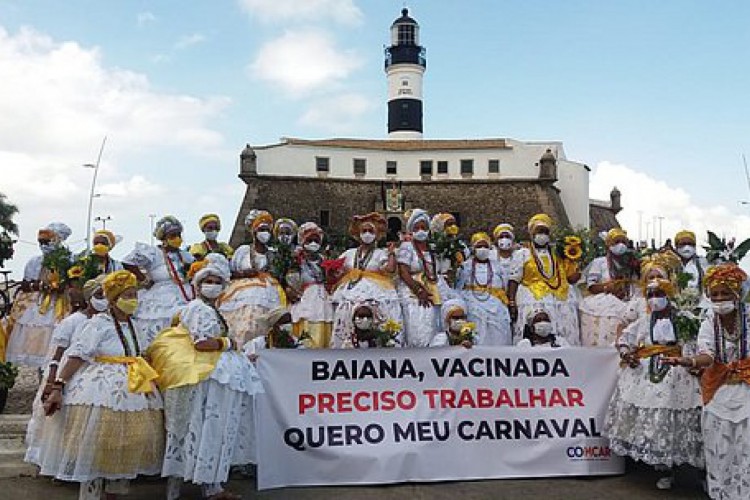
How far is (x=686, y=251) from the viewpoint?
8.11 m

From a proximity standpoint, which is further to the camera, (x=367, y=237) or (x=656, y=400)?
(x=367, y=237)

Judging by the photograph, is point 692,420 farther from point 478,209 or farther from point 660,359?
point 478,209

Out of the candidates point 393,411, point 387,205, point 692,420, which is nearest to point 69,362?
point 393,411

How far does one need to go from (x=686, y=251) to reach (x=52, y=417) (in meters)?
6.20

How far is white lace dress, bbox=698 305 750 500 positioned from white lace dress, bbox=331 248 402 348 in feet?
9.58

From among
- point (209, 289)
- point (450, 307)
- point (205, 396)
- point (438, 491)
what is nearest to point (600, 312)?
point (450, 307)

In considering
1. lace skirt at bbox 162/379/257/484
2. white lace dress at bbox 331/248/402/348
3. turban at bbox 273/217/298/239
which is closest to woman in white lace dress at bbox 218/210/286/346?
turban at bbox 273/217/298/239

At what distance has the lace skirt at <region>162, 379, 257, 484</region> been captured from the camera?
5.15 metres

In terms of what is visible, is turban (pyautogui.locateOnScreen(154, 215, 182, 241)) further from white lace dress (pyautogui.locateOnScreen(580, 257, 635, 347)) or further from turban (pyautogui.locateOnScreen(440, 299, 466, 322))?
white lace dress (pyautogui.locateOnScreen(580, 257, 635, 347))

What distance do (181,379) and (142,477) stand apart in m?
1.49

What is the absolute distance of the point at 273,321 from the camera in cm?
637

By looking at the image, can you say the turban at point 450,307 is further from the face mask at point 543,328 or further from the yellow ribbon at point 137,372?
the yellow ribbon at point 137,372

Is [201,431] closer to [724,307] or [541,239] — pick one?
[724,307]

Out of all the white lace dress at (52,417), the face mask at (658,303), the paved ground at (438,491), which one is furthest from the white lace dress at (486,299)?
the white lace dress at (52,417)
